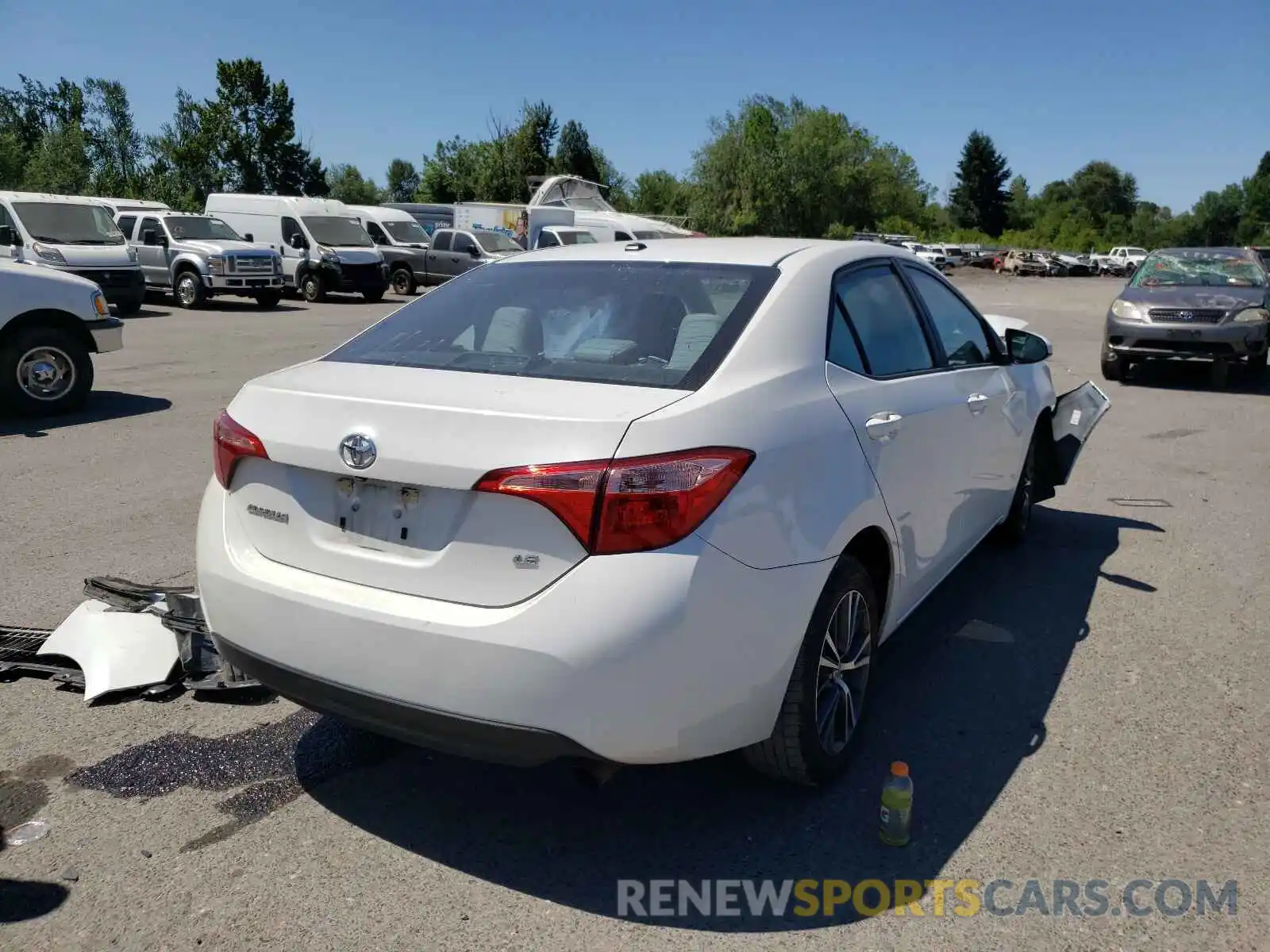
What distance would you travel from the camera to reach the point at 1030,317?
26734 mm

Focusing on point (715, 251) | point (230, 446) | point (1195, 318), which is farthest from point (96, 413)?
point (1195, 318)

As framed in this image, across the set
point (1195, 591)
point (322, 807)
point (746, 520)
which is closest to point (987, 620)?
point (1195, 591)

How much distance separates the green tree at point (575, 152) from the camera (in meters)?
69.9

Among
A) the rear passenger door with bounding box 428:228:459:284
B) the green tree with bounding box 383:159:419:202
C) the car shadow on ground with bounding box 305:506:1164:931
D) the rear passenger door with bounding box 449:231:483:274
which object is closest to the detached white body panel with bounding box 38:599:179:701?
the car shadow on ground with bounding box 305:506:1164:931

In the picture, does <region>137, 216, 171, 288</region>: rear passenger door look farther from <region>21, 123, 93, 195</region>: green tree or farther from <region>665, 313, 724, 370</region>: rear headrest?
<region>21, 123, 93, 195</region>: green tree

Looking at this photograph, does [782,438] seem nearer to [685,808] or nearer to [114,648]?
[685,808]

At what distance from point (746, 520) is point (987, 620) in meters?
2.61

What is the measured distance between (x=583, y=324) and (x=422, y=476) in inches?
39.2

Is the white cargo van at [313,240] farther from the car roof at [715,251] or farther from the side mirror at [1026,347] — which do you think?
the car roof at [715,251]

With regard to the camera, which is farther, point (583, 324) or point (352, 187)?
point (352, 187)

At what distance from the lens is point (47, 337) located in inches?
369

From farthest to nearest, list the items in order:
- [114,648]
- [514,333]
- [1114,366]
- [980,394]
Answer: [1114,366], [980,394], [114,648], [514,333]

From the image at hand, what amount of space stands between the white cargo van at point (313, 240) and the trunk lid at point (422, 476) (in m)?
22.4

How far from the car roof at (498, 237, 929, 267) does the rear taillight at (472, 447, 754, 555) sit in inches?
50.9
